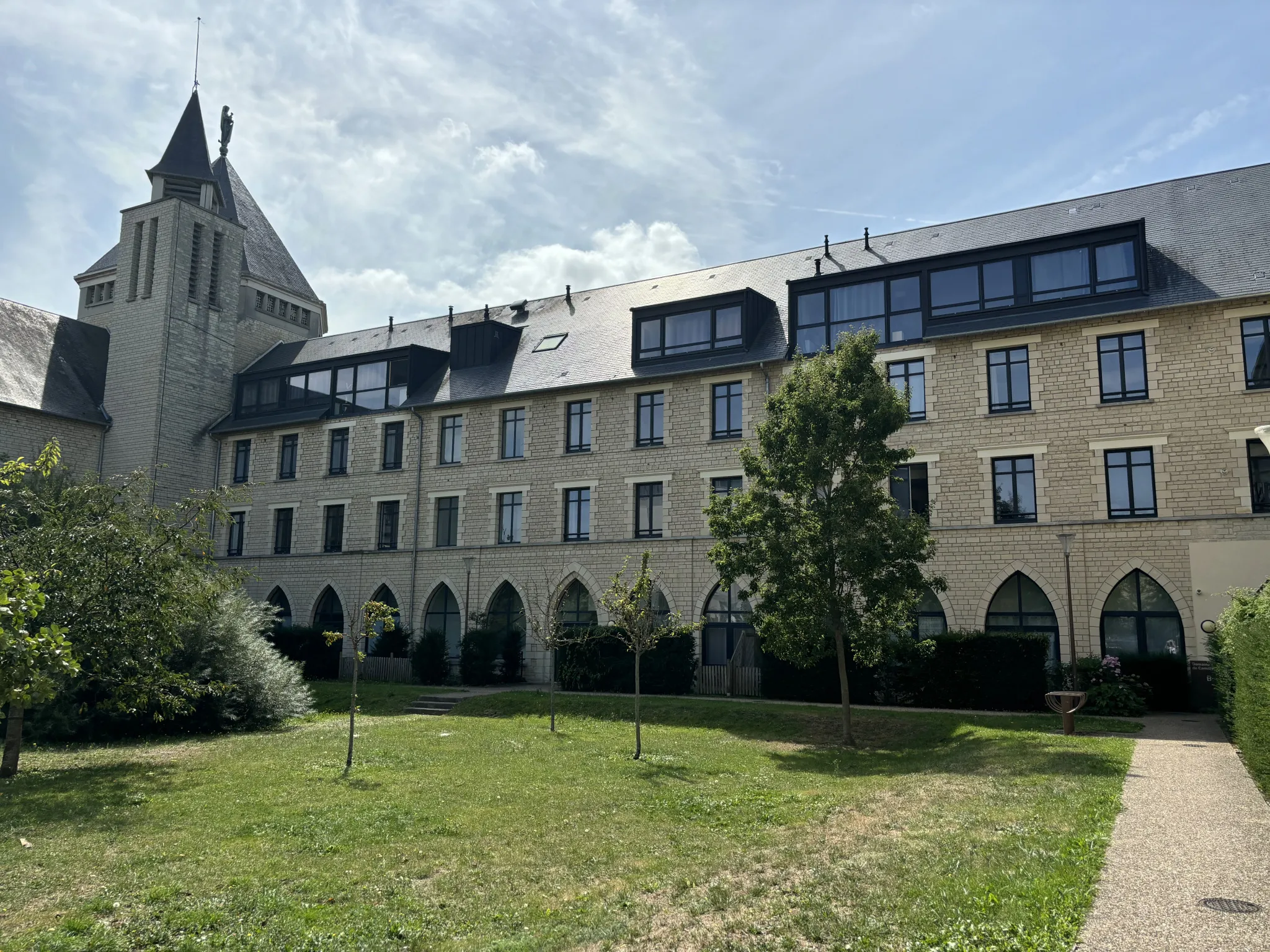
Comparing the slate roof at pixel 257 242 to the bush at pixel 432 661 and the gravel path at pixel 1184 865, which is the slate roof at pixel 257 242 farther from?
the gravel path at pixel 1184 865

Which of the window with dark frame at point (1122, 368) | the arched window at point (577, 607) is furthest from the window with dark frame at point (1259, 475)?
the arched window at point (577, 607)

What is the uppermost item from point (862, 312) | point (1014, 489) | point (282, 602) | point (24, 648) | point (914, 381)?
point (862, 312)

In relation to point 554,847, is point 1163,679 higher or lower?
higher

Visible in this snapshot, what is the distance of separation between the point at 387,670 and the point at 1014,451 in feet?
63.3

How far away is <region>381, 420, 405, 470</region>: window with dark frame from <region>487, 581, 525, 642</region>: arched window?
610 cm

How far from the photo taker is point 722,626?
88.7 feet

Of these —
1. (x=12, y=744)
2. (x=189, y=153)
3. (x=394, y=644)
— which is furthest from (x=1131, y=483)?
(x=189, y=153)

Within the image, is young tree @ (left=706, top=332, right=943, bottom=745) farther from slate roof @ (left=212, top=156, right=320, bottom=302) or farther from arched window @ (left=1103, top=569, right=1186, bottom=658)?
slate roof @ (left=212, top=156, right=320, bottom=302)

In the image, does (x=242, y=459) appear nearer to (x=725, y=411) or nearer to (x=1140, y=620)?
(x=725, y=411)

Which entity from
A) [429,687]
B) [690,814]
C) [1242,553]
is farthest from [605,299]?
[690,814]

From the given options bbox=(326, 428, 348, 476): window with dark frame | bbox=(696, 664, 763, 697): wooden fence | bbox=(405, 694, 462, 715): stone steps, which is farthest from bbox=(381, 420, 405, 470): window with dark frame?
bbox=(696, 664, 763, 697): wooden fence

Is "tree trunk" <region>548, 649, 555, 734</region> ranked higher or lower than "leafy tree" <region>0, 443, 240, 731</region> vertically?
lower

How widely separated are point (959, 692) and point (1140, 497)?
246 inches

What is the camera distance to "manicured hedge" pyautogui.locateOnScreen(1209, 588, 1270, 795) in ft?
32.6
